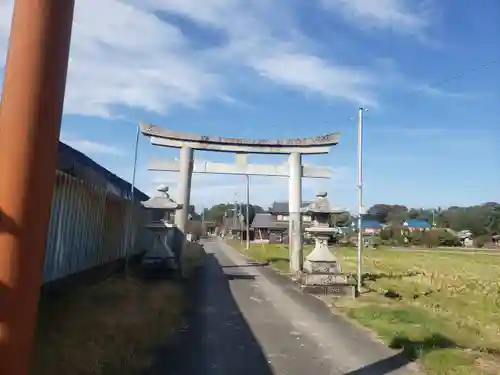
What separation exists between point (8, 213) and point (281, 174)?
16.5 meters

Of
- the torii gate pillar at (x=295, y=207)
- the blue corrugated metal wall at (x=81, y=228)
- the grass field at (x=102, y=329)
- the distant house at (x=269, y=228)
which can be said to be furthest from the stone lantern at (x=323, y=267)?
the distant house at (x=269, y=228)

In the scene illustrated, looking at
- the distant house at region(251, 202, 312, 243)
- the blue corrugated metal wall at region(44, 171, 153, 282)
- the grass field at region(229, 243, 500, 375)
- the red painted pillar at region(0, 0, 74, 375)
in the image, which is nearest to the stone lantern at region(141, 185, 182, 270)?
the blue corrugated metal wall at region(44, 171, 153, 282)

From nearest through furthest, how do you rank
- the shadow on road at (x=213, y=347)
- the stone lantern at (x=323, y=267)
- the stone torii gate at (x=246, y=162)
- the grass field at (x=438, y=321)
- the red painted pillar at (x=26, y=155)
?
1. the red painted pillar at (x=26, y=155)
2. the shadow on road at (x=213, y=347)
3. the grass field at (x=438, y=321)
4. the stone lantern at (x=323, y=267)
5. the stone torii gate at (x=246, y=162)

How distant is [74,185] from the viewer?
856 cm

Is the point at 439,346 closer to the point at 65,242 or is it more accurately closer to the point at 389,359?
the point at 389,359

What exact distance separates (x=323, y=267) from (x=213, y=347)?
6.94 metres

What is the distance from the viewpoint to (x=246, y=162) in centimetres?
1905

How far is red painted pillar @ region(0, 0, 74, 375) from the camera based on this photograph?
2.84 m

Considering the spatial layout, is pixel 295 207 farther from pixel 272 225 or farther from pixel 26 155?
pixel 272 225

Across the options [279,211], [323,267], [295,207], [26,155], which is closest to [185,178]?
[295,207]

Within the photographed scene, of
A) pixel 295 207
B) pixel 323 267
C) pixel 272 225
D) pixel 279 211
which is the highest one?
pixel 279 211

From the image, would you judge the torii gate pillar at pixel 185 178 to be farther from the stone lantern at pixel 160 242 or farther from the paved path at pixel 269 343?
the paved path at pixel 269 343

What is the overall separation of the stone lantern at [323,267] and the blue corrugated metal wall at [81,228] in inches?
208

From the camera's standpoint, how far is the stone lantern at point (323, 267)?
12.6 m
